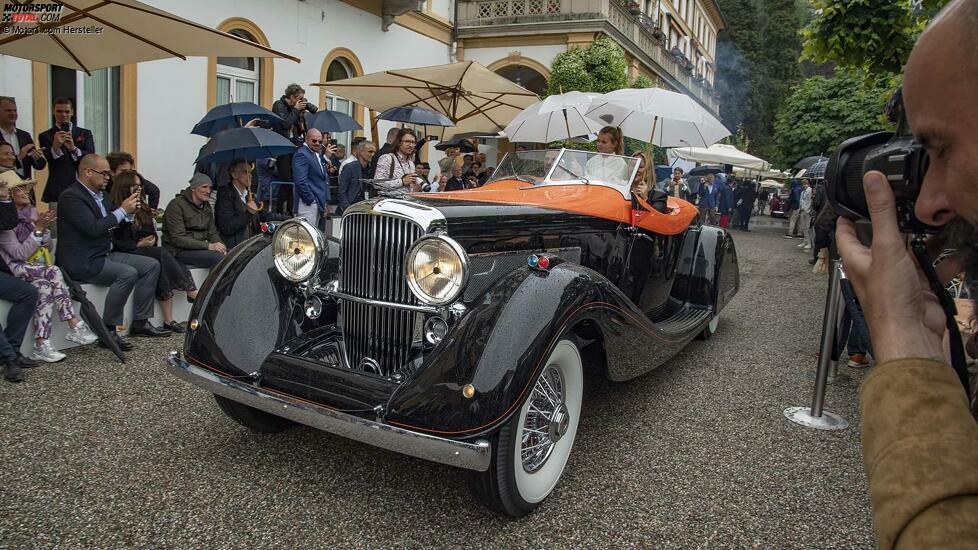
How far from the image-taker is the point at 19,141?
21.9 ft

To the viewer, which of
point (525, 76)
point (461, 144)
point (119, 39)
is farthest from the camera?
point (525, 76)

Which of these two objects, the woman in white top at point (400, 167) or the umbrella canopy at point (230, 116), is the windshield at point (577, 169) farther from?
the umbrella canopy at point (230, 116)

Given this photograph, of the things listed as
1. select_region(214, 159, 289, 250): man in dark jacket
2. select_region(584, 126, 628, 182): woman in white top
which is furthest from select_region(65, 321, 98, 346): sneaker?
select_region(584, 126, 628, 182): woman in white top

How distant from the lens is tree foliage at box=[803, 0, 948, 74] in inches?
233

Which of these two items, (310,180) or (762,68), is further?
(762,68)

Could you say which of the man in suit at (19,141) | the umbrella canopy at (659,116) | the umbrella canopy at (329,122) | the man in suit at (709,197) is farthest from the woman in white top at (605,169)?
the man in suit at (709,197)

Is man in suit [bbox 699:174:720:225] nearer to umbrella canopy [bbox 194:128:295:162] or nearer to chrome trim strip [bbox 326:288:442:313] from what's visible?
umbrella canopy [bbox 194:128:295:162]

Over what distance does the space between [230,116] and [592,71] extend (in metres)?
11.1

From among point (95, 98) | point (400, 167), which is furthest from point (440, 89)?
point (95, 98)

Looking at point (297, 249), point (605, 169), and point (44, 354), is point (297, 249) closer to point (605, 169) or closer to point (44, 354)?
point (605, 169)

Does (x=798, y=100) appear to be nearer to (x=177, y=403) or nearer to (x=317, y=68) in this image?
(x=317, y=68)

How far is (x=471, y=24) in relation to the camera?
59.6 ft

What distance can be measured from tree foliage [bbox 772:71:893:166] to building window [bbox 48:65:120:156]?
20.6 meters

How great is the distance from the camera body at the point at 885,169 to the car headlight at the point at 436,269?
1879 millimetres
